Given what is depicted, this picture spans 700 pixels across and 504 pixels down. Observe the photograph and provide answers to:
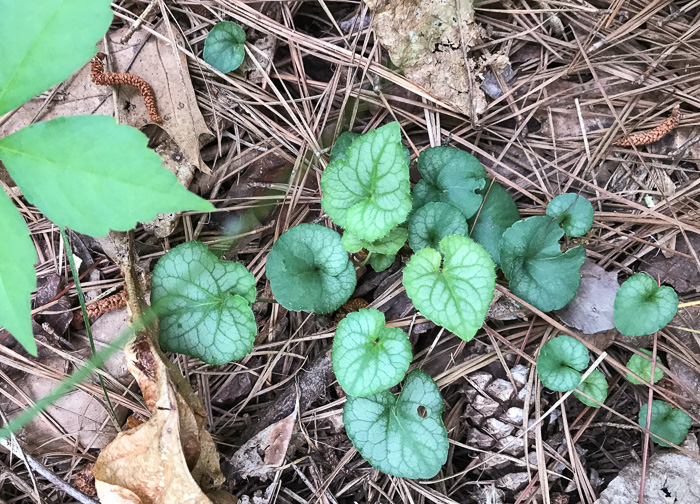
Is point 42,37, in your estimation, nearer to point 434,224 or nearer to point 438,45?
point 434,224

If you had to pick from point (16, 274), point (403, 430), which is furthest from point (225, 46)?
point (403, 430)

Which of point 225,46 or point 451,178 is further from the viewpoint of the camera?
point 225,46

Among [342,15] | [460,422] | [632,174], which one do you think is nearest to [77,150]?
[342,15]

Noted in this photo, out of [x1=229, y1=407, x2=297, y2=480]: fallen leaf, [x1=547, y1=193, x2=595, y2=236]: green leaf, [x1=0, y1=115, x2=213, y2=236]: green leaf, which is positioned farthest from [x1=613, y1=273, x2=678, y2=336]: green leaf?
[x1=0, y1=115, x2=213, y2=236]: green leaf

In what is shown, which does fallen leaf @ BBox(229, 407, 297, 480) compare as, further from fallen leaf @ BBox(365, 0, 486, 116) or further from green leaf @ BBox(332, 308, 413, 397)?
fallen leaf @ BBox(365, 0, 486, 116)

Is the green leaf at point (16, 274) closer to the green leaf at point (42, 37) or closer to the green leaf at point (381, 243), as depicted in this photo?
the green leaf at point (42, 37)
